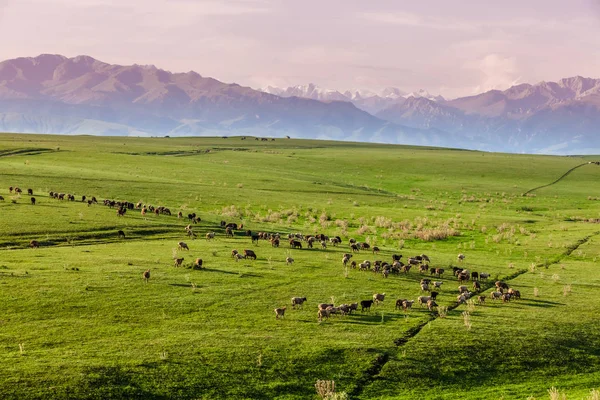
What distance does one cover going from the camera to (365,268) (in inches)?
1725

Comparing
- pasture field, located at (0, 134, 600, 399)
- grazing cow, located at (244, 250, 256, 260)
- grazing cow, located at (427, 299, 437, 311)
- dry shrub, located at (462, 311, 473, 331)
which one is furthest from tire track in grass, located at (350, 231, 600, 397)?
grazing cow, located at (244, 250, 256, 260)

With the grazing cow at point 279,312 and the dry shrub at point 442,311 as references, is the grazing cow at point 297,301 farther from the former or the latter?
the dry shrub at point 442,311

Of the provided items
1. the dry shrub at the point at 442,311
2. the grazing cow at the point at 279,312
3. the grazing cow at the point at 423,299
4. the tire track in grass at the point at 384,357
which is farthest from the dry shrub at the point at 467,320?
the grazing cow at the point at 279,312

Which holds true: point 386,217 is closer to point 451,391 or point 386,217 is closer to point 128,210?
point 128,210

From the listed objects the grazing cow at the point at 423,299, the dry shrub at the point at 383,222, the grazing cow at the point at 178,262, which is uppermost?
the dry shrub at the point at 383,222

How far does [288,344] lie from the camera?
88.4 ft

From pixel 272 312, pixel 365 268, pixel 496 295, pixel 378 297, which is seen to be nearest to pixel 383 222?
pixel 365 268

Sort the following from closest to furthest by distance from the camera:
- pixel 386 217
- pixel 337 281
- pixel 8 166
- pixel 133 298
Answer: pixel 133 298 → pixel 337 281 → pixel 386 217 → pixel 8 166

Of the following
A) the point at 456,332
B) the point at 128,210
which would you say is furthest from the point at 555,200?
the point at 456,332

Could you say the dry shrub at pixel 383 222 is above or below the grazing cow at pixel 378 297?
above

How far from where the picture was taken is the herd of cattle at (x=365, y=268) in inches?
1301

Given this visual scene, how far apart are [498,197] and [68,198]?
262ft

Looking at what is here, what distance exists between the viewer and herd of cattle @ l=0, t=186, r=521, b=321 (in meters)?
33.1

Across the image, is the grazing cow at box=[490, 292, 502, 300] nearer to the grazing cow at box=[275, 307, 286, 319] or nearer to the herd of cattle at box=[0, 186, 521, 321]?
the herd of cattle at box=[0, 186, 521, 321]
